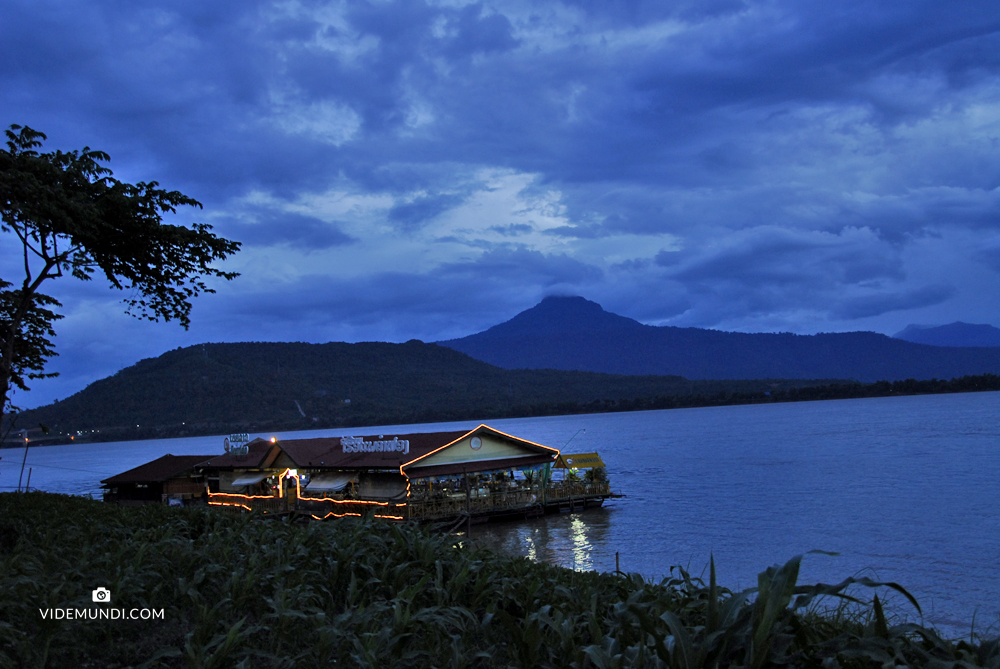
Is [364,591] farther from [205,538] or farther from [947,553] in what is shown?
[947,553]

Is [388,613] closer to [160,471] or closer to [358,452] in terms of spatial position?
[358,452]

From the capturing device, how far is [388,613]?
22.6 ft

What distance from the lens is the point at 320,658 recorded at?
5270 millimetres

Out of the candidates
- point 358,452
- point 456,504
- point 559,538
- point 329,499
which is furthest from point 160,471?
point 559,538

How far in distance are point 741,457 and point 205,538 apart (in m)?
91.1

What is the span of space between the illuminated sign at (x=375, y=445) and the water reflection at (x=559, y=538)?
6045 mm

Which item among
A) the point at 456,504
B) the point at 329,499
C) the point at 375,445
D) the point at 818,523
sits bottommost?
the point at 818,523

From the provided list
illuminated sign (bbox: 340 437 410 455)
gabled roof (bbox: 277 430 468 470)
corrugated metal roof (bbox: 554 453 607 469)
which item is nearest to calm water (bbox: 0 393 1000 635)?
corrugated metal roof (bbox: 554 453 607 469)

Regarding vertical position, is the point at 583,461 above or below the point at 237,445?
below

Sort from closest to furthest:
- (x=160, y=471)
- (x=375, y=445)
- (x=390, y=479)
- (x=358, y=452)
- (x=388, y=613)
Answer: (x=388, y=613)
(x=390, y=479)
(x=375, y=445)
(x=358, y=452)
(x=160, y=471)

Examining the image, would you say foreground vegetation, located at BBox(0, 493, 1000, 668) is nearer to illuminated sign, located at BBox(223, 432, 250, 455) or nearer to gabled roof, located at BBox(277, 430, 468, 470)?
Answer: gabled roof, located at BBox(277, 430, 468, 470)

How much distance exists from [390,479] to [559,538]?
31.3 feet

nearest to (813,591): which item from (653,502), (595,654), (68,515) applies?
(595,654)

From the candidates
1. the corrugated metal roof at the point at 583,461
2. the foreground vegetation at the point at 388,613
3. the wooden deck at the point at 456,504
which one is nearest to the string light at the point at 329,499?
the wooden deck at the point at 456,504
